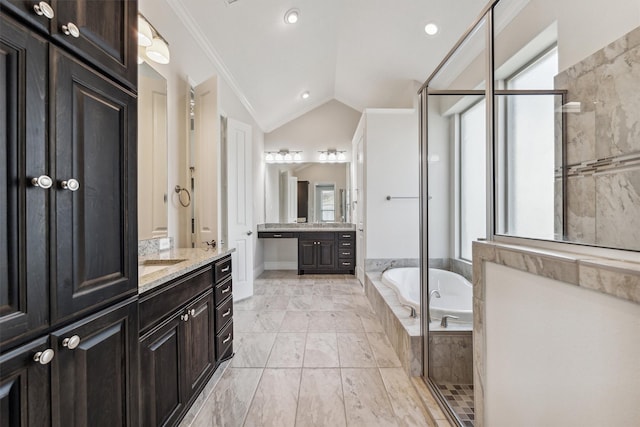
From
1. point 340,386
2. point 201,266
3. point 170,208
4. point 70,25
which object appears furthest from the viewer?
point 170,208

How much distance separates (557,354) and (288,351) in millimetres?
1904

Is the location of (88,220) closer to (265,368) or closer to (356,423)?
(356,423)

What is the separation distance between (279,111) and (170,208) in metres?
3.20

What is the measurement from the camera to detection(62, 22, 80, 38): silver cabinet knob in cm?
75

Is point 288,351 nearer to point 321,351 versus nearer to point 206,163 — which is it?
point 321,351

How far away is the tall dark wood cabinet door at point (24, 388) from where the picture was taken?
2.06 feet

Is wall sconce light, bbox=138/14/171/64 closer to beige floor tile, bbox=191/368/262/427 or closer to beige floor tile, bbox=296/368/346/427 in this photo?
beige floor tile, bbox=191/368/262/427

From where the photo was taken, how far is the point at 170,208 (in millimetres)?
2443

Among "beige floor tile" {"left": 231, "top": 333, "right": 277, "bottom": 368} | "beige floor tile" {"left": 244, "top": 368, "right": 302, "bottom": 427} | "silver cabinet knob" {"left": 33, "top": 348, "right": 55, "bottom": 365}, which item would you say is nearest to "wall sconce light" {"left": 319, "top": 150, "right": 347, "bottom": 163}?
"beige floor tile" {"left": 231, "top": 333, "right": 277, "bottom": 368}

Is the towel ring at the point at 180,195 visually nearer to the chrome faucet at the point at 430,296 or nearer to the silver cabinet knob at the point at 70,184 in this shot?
the silver cabinet knob at the point at 70,184

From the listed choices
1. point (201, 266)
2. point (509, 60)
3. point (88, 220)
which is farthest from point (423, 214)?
point (88, 220)

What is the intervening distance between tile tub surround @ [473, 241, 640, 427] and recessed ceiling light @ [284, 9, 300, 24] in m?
2.85

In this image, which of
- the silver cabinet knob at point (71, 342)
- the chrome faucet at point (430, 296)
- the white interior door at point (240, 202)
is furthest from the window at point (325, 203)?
the silver cabinet knob at point (71, 342)

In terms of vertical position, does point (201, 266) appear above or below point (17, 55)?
below
